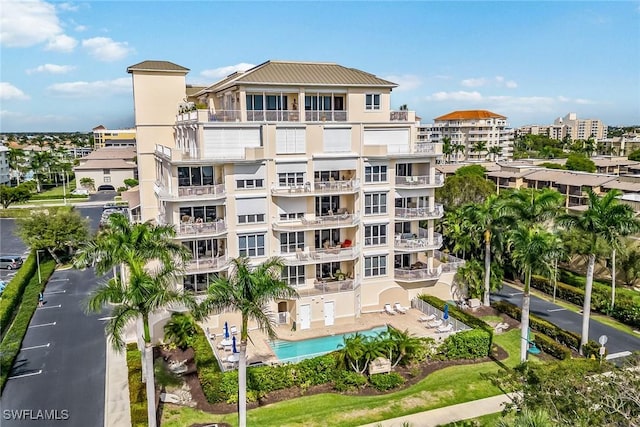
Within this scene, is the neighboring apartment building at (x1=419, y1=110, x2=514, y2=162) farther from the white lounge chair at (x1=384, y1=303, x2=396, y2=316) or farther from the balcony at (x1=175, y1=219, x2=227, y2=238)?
the balcony at (x1=175, y1=219, x2=227, y2=238)

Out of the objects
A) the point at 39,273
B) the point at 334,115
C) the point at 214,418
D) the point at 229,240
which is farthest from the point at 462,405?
the point at 39,273

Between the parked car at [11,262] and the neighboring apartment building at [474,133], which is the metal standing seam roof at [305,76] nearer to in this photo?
the parked car at [11,262]

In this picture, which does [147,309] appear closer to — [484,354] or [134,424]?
[134,424]

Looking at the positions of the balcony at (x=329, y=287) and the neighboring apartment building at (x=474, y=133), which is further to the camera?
the neighboring apartment building at (x=474, y=133)

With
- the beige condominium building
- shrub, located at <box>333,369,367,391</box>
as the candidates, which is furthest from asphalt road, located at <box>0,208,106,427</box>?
shrub, located at <box>333,369,367,391</box>

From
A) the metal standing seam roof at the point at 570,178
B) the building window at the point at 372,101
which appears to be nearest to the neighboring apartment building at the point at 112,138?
the metal standing seam roof at the point at 570,178
